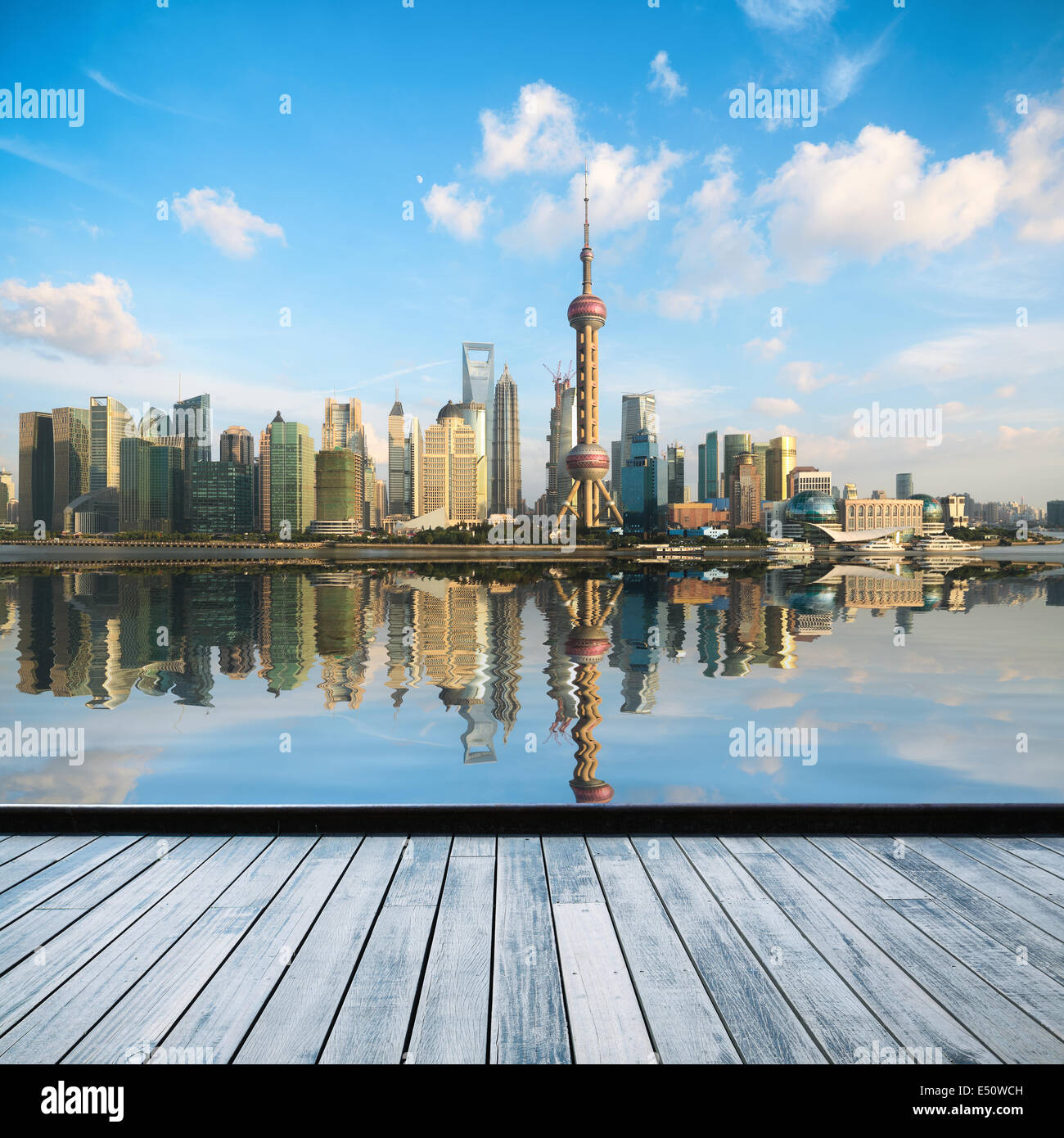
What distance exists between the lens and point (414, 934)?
282cm

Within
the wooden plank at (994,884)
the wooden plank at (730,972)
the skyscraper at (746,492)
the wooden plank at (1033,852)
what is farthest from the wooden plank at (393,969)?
the skyscraper at (746,492)

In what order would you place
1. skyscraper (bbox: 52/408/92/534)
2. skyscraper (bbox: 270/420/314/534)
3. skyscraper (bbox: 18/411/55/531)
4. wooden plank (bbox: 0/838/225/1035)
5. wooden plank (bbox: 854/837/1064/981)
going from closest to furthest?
1. wooden plank (bbox: 0/838/225/1035)
2. wooden plank (bbox: 854/837/1064/981)
3. skyscraper (bbox: 18/411/55/531)
4. skyscraper (bbox: 52/408/92/534)
5. skyscraper (bbox: 270/420/314/534)

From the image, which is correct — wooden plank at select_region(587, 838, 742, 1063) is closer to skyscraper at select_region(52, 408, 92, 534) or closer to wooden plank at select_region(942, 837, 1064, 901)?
wooden plank at select_region(942, 837, 1064, 901)

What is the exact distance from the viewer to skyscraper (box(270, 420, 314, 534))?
110562mm

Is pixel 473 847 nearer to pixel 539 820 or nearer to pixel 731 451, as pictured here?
pixel 539 820

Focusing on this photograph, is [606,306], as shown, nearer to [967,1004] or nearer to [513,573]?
[513,573]

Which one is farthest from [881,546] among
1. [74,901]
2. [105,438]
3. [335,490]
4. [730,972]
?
[74,901]

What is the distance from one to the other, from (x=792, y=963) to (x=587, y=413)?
521 ft

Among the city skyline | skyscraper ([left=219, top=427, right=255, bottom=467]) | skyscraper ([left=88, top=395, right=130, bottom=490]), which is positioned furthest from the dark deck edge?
skyscraper ([left=219, top=427, right=255, bottom=467])

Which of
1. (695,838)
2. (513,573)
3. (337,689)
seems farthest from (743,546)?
(695,838)

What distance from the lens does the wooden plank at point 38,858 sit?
331 centimetres

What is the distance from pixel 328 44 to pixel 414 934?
12.2 metres

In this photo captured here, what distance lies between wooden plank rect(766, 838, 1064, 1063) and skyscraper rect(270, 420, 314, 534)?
111m

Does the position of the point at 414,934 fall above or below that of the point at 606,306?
below
